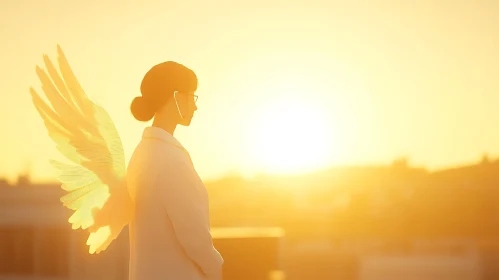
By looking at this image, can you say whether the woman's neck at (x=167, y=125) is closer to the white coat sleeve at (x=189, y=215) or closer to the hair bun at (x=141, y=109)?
the hair bun at (x=141, y=109)

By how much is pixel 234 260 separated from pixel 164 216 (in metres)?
1.65

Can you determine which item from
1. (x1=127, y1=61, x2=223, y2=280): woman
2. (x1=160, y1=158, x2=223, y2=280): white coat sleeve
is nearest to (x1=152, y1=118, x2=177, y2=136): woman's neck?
(x1=127, y1=61, x2=223, y2=280): woman

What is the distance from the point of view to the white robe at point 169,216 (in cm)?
370

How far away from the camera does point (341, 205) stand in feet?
214

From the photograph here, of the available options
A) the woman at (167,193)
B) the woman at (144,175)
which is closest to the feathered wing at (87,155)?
the woman at (144,175)

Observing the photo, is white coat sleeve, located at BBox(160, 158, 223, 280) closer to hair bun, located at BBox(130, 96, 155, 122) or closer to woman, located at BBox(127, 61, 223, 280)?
woman, located at BBox(127, 61, 223, 280)

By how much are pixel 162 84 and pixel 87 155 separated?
0.49 m

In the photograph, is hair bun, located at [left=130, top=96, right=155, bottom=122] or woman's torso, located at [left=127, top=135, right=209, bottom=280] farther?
hair bun, located at [left=130, top=96, right=155, bottom=122]

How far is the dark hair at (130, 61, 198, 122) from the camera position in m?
3.85

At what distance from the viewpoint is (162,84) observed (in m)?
3.86

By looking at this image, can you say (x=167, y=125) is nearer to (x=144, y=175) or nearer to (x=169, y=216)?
(x=144, y=175)

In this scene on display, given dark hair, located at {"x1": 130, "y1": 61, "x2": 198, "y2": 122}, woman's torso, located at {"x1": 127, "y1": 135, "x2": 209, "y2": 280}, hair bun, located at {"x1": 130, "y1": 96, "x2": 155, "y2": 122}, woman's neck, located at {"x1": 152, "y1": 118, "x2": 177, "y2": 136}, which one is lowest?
woman's torso, located at {"x1": 127, "y1": 135, "x2": 209, "y2": 280}

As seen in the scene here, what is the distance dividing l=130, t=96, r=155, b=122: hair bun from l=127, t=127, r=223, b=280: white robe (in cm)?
9

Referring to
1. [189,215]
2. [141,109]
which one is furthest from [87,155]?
[189,215]
